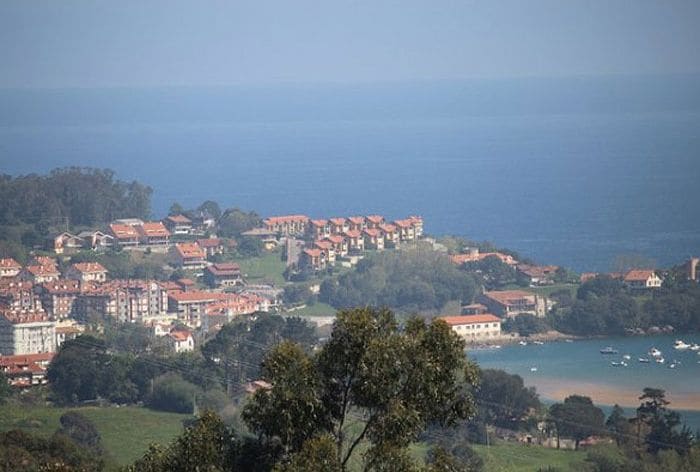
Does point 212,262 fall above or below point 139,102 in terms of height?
below

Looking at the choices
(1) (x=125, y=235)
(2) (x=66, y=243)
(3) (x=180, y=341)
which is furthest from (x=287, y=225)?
(3) (x=180, y=341)

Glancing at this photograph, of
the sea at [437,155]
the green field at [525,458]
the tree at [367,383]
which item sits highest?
the sea at [437,155]

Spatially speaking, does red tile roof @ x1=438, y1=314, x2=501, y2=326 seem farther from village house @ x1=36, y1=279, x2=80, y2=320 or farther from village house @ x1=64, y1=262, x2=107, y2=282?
village house @ x1=64, y1=262, x2=107, y2=282

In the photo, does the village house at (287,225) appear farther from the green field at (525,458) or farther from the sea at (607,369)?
the green field at (525,458)

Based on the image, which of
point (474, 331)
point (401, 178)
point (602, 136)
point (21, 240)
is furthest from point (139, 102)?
point (474, 331)

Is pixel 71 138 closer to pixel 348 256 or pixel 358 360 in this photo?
pixel 348 256

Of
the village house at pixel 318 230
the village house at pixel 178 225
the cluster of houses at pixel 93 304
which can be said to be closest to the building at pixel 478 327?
the cluster of houses at pixel 93 304

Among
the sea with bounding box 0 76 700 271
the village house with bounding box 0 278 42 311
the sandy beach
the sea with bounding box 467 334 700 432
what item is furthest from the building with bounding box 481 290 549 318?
the village house with bounding box 0 278 42 311
